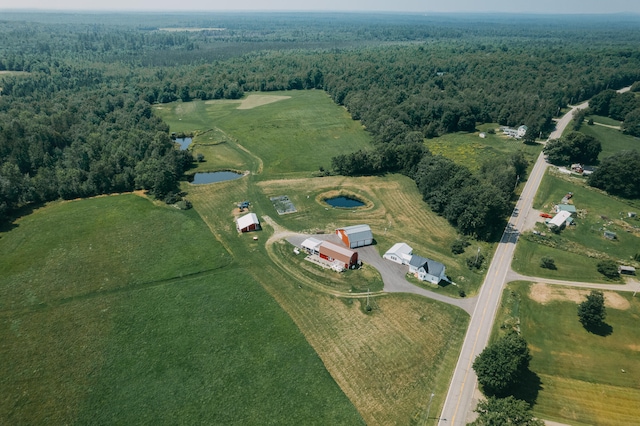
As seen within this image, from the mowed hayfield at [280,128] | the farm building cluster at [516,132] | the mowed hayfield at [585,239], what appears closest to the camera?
the mowed hayfield at [585,239]

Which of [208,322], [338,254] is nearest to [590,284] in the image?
[338,254]

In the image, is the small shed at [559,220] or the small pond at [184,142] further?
the small pond at [184,142]

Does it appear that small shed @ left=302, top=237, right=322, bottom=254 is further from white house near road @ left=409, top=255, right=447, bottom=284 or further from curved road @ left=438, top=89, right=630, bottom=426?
curved road @ left=438, top=89, right=630, bottom=426

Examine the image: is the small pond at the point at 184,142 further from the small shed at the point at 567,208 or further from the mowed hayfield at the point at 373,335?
the small shed at the point at 567,208

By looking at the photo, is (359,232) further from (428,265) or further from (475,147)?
(475,147)

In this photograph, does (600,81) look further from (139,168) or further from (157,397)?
(157,397)

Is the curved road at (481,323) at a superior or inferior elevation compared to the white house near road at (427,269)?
inferior

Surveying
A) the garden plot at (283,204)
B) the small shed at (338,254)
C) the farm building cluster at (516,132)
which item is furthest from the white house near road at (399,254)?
the farm building cluster at (516,132)
